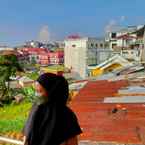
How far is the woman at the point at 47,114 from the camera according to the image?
2912 millimetres

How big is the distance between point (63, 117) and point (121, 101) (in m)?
4.05

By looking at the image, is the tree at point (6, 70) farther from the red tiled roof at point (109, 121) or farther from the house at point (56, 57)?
the house at point (56, 57)

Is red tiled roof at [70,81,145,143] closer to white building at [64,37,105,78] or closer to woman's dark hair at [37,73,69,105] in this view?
woman's dark hair at [37,73,69,105]

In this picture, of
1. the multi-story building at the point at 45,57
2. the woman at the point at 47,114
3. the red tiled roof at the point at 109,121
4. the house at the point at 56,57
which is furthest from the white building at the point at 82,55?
the woman at the point at 47,114

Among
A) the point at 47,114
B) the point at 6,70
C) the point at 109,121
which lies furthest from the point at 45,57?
the point at 47,114

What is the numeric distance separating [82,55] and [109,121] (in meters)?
51.1

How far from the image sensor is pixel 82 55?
56.6 meters

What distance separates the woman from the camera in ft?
9.55

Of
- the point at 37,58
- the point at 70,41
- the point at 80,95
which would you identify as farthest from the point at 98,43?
the point at 80,95

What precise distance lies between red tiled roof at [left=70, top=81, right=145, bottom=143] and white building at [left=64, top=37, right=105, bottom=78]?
112 feet

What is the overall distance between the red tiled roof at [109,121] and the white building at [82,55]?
3411 cm

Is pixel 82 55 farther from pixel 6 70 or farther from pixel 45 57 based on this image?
pixel 45 57

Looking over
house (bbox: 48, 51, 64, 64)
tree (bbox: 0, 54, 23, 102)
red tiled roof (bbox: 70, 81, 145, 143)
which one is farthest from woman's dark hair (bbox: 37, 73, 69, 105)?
house (bbox: 48, 51, 64, 64)

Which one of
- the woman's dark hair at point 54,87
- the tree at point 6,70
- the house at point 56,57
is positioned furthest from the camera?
the house at point 56,57
